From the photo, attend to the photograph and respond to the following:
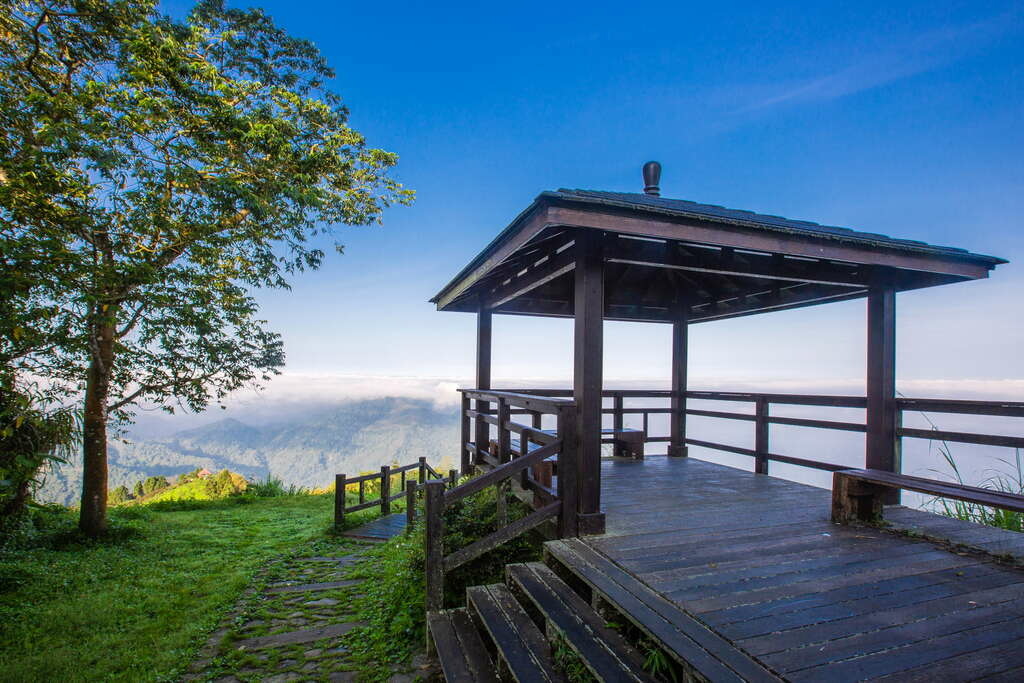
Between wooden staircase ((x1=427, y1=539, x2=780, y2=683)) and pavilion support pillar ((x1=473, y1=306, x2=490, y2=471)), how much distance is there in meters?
3.08

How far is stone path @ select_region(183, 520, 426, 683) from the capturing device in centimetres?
347

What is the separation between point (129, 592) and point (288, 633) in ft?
9.24

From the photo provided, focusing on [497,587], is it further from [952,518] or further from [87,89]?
[87,89]

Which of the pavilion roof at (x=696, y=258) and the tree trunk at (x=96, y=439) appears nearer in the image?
the pavilion roof at (x=696, y=258)

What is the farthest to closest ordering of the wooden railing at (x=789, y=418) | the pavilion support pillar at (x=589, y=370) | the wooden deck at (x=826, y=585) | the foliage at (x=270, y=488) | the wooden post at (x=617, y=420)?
the foliage at (x=270, y=488) → the wooden post at (x=617, y=420) → the wooden railing at (x=789, y=418) → the pavilion support pillar at (x=589, y=370) → the wooden deck at (x=826, y=585)

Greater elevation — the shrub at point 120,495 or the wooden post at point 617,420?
the wooden post at point 617,420

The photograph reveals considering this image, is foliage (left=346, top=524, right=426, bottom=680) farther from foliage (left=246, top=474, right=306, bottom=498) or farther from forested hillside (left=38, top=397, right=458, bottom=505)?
forested hillside (left=38, top=397, right=458, bottom=505)

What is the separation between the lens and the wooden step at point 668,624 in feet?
5.97

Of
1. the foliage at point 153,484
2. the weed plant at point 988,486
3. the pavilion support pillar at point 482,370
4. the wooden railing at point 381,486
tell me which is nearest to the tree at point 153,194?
the wooden railing at point 381,486

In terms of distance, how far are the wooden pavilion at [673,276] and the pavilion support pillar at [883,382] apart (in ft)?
0.04

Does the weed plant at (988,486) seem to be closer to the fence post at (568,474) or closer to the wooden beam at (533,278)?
the fence post at (568,474)

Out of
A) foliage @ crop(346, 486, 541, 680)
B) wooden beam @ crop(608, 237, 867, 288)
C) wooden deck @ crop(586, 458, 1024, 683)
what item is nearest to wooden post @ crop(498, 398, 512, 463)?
foliage @ crop(346, 486, 541, 680)

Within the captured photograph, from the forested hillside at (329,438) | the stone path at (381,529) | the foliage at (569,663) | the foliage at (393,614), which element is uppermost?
the foliage at (569,663)

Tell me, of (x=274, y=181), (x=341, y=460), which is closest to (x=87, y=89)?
(x=274, y=181)
